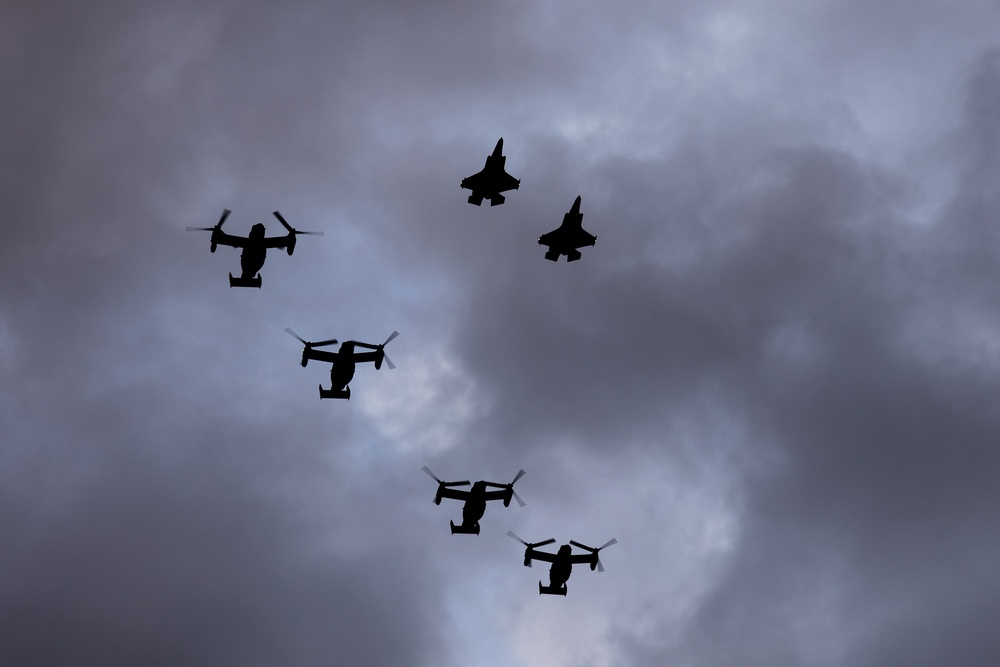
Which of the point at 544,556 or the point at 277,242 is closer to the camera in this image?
the point at 277,242

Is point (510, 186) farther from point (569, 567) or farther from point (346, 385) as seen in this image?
point (569, 567)

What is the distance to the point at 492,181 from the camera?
112562 mm

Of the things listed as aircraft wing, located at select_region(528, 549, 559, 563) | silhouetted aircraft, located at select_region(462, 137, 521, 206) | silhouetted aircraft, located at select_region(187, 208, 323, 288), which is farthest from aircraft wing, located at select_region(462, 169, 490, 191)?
aircraft wing, located at select_region(528, 549, 559, 563)

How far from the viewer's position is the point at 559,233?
4560 inches

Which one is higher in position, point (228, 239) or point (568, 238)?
point (568, 238)

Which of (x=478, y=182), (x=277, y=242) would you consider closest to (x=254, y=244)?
(x=277, y=242)

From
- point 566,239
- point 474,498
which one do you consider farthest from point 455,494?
point 566,239

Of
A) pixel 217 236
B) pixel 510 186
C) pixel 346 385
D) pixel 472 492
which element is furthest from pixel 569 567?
pixel 217 236

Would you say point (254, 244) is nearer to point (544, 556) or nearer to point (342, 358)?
point (342, 358)

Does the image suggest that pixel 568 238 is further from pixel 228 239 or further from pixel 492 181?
pixel 228 239

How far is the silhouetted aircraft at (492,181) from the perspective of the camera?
112000 mm

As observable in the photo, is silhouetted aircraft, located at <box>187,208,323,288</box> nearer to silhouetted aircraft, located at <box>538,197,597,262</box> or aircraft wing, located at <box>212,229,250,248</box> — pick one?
aircraft wing, located at <box>212,229,250,248</box>

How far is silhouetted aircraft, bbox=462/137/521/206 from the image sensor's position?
367 feet

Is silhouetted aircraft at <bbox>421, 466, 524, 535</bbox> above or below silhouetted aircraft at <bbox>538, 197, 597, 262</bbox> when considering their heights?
below
